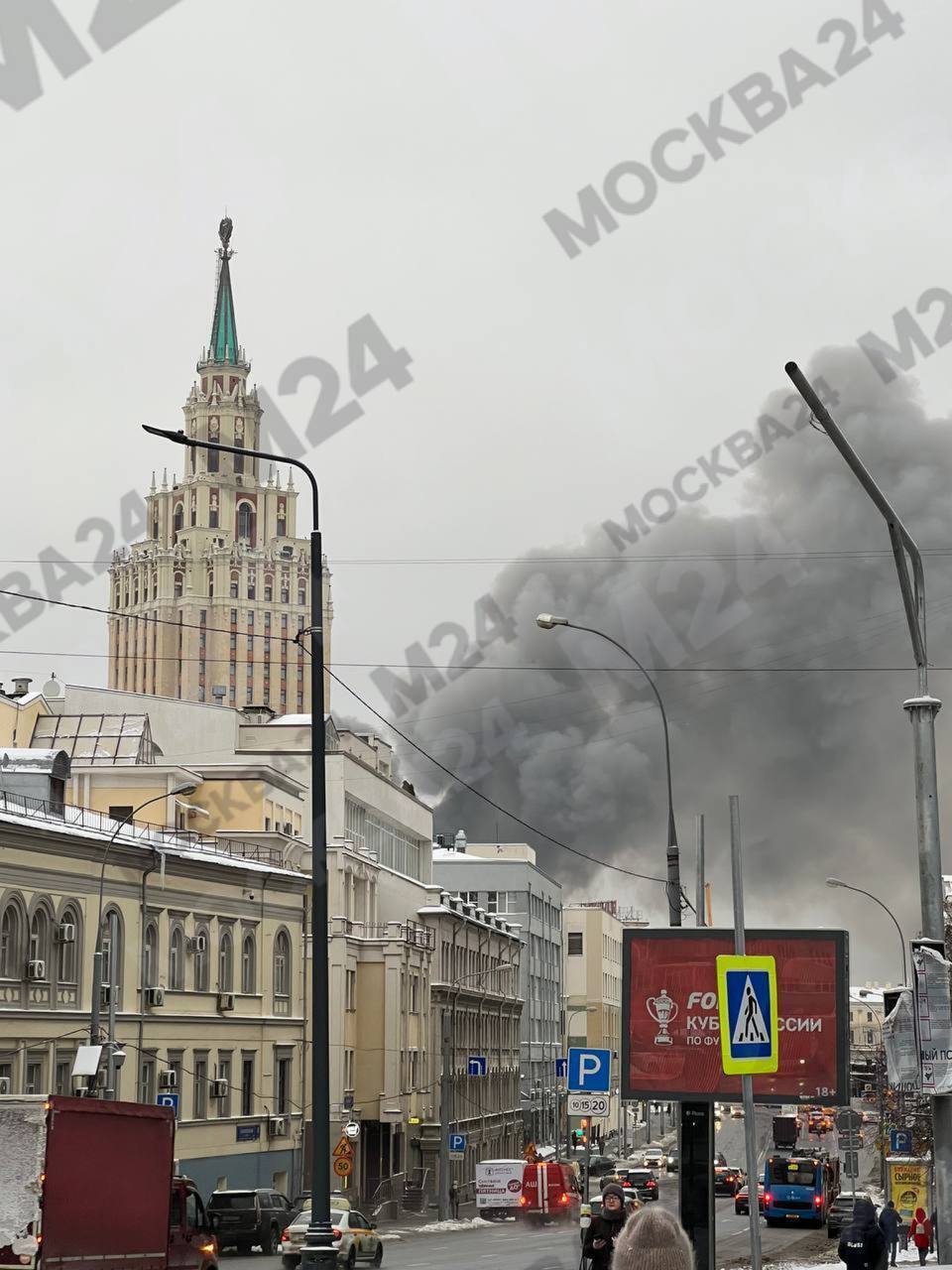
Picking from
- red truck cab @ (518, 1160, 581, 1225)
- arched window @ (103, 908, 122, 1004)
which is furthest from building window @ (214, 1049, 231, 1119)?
red truck cab @ (518, 1160, 581, 1225)

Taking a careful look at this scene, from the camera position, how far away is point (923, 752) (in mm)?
16328

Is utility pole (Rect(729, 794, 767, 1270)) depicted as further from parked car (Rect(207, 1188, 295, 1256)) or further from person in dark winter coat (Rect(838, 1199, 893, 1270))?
parked car (Rect(207, 1188, 295, 1256))

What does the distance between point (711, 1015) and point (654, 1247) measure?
16450 mm

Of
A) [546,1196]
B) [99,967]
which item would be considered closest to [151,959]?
[99,967]

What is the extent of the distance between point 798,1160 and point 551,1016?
71055mm

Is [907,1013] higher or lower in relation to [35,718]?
lower

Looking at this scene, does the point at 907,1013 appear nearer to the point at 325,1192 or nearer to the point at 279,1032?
the point at 325,1192

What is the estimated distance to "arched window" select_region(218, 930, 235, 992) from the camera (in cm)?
5816

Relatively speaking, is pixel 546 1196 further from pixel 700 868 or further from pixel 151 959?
pixel 700 868

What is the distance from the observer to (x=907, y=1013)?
15.9 metres

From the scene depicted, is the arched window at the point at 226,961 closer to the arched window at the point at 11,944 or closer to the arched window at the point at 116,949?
the arched window at the point at 116,949

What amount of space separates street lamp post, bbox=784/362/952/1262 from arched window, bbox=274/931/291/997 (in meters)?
47.8

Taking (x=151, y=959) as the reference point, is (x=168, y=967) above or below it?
below

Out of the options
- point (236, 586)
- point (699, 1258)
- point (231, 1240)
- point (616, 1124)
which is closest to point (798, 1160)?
point (231, 1240)
